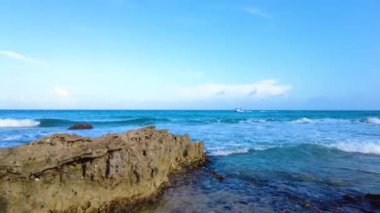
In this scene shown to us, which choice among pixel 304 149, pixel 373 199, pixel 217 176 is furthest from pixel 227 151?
pixel 373 199

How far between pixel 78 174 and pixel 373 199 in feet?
22.3

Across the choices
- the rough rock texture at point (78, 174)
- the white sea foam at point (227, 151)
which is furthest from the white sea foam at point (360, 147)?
the rough rock texture at point (78, 174)

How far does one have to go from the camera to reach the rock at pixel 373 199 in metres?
6.93

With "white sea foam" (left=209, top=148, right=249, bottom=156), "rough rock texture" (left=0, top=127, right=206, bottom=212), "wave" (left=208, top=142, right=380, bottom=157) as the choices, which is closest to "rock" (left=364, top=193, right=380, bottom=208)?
"rough rock texture" (left=0, top=127, right=206, bottom=212)

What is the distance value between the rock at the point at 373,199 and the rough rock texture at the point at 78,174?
504 cm

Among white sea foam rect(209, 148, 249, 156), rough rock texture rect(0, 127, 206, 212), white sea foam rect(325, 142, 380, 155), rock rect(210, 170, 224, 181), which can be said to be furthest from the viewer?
white sea foam rect(325, 142, 380, 155)

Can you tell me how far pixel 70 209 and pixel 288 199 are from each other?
492 centimetres

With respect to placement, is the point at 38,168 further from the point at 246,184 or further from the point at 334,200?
the point at 334,200

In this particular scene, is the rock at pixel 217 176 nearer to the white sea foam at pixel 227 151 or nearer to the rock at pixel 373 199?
the white sea foam at pixel 227 151

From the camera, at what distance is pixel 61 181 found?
5.37 meters

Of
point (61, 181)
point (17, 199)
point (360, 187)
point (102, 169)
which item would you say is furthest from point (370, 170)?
point (17, 199)

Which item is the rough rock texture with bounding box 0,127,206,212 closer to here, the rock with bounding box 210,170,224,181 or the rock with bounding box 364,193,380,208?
the rock with bounding box 210,170,224,181

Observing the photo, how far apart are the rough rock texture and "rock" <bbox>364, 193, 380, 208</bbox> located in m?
5.04

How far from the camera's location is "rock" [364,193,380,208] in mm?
6925
